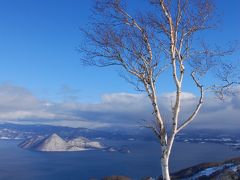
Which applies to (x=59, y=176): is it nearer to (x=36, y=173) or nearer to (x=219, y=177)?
(x=36, y=173)

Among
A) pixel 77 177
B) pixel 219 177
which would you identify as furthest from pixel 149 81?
pixel 77 177

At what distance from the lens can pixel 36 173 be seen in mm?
136625

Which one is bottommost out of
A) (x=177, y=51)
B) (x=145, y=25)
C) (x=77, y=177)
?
(x=77, y=177)

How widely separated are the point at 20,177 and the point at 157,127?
123548 mm

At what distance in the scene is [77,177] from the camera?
415 feet

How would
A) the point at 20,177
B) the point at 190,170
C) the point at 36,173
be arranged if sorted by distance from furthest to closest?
the point at 36,173 < the point at 20,177 < the point at 190,170

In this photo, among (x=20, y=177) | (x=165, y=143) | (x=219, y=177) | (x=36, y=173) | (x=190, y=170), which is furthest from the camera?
(x=36, y=173)

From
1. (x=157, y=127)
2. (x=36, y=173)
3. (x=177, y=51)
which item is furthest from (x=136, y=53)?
(x=36, y=173)

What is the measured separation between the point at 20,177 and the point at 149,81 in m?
124

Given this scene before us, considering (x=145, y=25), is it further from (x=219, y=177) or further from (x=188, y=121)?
(x=219, y=177)

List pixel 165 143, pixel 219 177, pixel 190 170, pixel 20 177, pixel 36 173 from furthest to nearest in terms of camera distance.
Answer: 1. pixel 36 173
2. pixel 20 177
3. pixel 190 170
4. pixel 219 177
5. pixel 165 143

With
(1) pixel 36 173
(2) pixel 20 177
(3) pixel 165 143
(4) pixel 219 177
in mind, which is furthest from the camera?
(1) pixel 36 173

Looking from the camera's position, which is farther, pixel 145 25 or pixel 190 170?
pixel 190 170

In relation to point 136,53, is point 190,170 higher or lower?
lower
